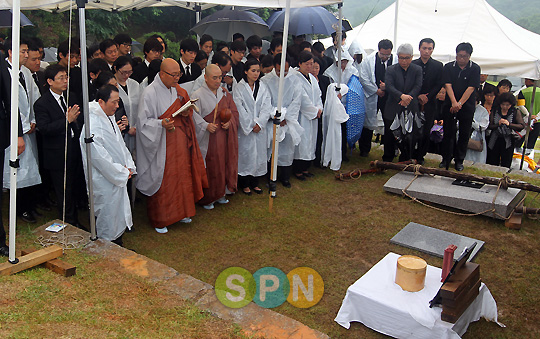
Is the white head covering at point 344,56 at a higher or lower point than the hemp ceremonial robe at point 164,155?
higher

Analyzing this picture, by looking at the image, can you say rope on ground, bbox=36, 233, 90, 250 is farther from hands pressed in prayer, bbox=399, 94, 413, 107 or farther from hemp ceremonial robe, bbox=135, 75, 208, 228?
hands pressed in prayer, bbox=399, 94, 413, 107

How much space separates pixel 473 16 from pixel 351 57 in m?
3.21

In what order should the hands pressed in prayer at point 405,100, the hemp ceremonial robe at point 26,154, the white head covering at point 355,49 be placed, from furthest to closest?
the white head covering at point 355,49
the hands pressed in prayer at point 405,100
the hemp ceremonial robe at point 26,154

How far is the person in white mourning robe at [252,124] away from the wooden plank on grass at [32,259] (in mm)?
2676

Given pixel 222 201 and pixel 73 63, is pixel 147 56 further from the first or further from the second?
pixel 222 201

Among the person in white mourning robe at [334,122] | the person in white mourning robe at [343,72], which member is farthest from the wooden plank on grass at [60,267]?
the person in white mourning robe at [343,72]

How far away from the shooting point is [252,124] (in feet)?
19.4

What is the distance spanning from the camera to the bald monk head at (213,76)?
5145 millimetres

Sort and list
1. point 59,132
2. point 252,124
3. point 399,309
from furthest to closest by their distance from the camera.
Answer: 1. point 252,124
2. point 59,132
3. point 399,309

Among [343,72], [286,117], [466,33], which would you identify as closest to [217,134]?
[286,117]

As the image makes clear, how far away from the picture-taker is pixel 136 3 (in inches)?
342

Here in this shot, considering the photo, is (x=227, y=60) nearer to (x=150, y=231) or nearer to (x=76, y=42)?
(x=76, y=42)

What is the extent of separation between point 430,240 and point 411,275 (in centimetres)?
173

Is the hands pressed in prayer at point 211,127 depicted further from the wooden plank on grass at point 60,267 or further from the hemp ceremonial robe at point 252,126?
the wooden plank on grass at point 60,267
